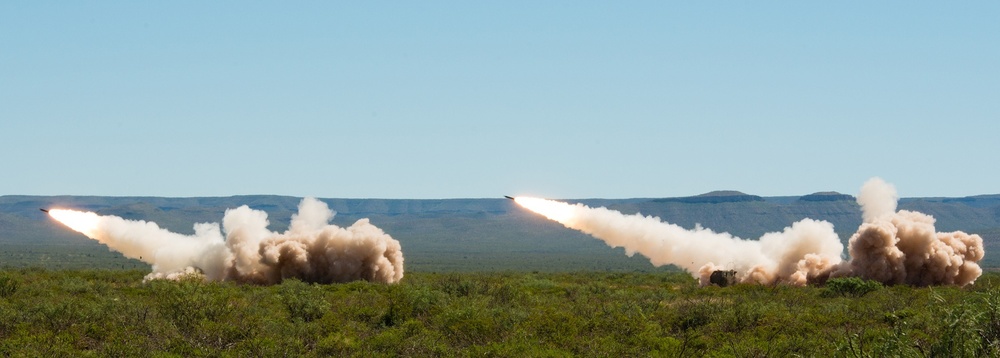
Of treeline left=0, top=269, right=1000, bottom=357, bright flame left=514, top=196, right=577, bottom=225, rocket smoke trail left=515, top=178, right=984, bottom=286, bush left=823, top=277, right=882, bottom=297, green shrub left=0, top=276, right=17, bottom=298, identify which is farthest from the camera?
bright flame left=514, top=196, right=577, bottom=225

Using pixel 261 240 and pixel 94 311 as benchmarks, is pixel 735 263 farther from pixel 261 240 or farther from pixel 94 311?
pixel 94 311

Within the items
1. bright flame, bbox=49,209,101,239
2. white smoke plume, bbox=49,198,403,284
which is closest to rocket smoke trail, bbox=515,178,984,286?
white smoke plume, bbox=49,198,403,284

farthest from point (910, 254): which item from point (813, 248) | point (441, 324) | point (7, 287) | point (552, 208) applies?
point (7, 287)

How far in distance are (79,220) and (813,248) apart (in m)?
39.1

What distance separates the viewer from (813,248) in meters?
59.7

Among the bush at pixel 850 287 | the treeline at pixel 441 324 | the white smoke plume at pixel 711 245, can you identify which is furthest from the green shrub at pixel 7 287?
the bush at pixel 850 287

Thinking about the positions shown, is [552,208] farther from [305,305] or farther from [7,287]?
[7,287]

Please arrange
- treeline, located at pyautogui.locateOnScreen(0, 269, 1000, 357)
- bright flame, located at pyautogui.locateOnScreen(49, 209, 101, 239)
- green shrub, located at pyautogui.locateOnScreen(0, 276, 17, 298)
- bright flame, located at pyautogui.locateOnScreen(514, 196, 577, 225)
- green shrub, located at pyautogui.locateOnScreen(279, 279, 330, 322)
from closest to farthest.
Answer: treeline, located at pyautogui.locateOnScreen(0, 269, 1000, 357), green shrub, located at pyautogui.locateOnScreen(279, 279, 330, 322), green shrub, located at pyautogui.locateOnScreen(0, 276, 17, 298), bright flame, located at pyautogui.locateOnScreen(514, 196, 577, 225), bright flame, located at pyautogui.locateOnScreen(49, 209, 101, 239)

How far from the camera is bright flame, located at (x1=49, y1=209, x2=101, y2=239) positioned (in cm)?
6244

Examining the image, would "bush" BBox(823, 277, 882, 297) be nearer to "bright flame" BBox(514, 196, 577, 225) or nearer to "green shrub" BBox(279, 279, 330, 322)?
"bright flame" BBox(514, 196, 577, 225)

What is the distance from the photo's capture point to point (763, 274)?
5881 centimetres

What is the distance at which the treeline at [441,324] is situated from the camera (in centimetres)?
3173

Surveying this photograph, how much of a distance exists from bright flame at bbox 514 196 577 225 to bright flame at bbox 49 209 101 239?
23.2 m

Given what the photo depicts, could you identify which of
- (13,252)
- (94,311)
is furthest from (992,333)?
(13,252)
